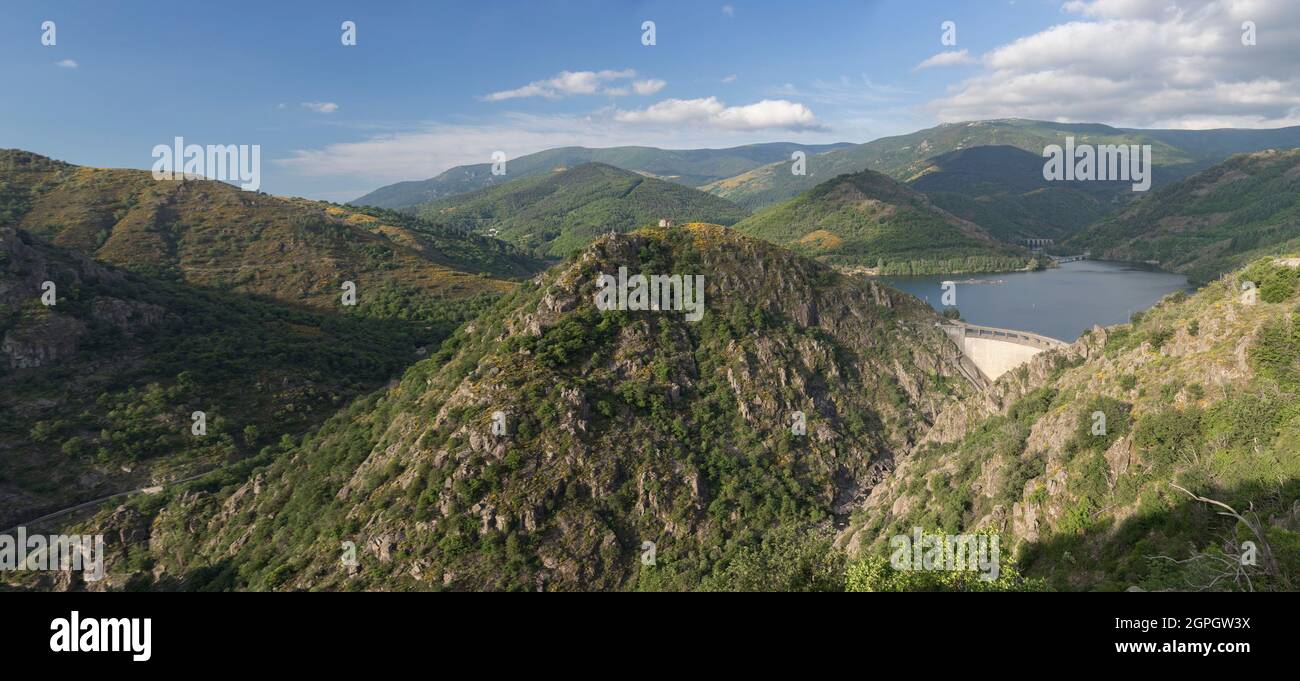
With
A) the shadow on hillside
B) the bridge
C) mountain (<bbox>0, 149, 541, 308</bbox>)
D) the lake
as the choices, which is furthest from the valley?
the lake

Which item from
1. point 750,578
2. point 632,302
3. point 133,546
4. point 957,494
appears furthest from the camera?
point 632,302

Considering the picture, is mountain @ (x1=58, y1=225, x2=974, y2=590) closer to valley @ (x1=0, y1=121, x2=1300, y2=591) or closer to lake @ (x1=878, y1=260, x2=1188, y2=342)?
valley @ (x1=0, y1=121, x2=1300, y2=591)

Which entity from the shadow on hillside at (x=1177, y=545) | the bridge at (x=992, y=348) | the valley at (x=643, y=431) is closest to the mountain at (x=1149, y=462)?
the shadow on hillside at (x=1177, y=545)

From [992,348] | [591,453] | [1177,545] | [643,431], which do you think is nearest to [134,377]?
[591,453]

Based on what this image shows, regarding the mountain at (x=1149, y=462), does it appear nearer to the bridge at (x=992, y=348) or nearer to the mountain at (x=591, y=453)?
the mountain at (x=591, y=453)

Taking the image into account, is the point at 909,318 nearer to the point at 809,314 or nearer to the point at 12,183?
the point at 809,314

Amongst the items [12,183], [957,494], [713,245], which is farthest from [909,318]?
[12,183]

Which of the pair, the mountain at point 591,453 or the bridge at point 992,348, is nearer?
the mountain at point 591,453

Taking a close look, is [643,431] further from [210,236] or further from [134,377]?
[210,236]
